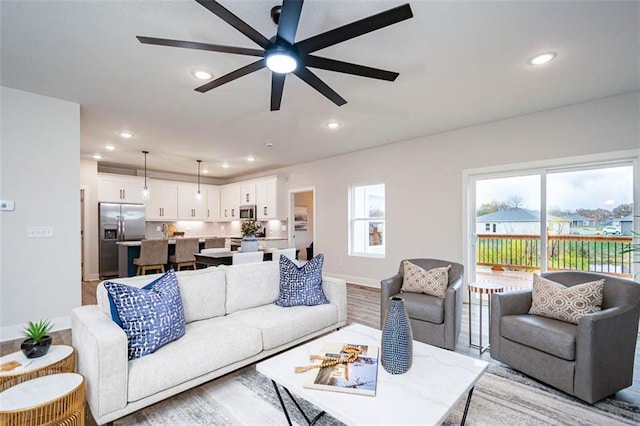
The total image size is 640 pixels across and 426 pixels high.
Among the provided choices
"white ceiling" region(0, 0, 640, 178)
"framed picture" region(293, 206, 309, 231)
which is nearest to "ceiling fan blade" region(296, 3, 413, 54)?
"white ceiling" region(0, 0, 640, 178)

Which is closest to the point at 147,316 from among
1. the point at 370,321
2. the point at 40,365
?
the point at 40,365

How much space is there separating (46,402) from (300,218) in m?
7.04

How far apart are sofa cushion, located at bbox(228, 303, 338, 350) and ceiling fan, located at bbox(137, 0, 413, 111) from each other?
185 centimetres

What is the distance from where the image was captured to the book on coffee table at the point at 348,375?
4.84 ft

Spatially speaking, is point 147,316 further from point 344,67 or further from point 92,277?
point 92,277

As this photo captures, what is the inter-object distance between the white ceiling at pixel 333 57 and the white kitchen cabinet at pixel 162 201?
3239mm

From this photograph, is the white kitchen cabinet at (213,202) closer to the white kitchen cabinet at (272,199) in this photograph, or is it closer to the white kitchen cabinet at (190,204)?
the white kitchen cabinet at (190,204)

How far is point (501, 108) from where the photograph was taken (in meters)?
3.73

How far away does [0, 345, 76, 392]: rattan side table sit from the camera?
64.4 inches

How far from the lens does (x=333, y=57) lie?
2.63m

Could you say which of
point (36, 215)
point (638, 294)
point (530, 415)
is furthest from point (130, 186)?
point (638, 294)

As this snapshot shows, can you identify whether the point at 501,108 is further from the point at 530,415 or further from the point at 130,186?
the point at 130,186

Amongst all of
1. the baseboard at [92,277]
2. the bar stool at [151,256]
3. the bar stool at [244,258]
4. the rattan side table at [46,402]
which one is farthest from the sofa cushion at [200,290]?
the baseboard at [92,277]

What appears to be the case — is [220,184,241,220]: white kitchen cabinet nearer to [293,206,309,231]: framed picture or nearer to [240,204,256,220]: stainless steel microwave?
[240,204,256,220]: stainless steel microwave
